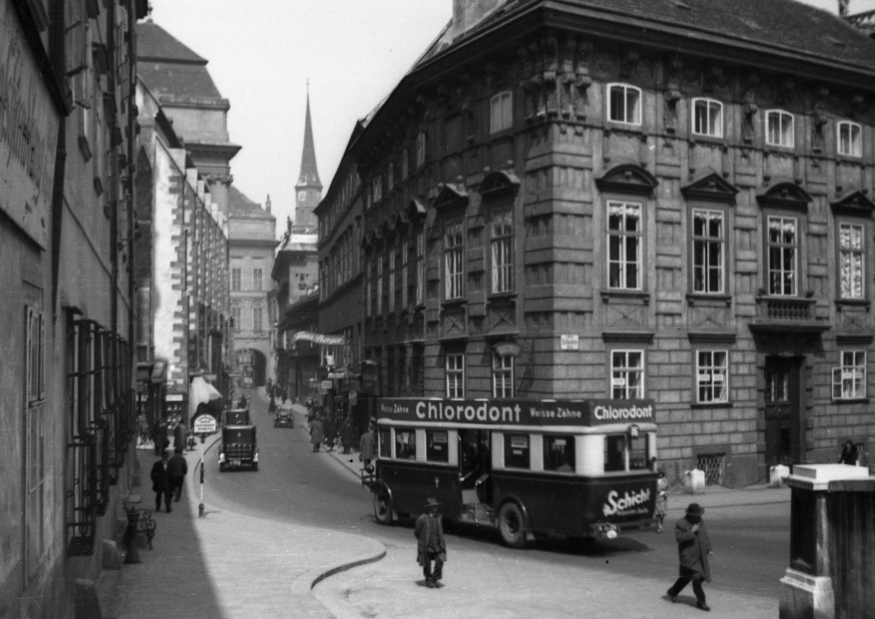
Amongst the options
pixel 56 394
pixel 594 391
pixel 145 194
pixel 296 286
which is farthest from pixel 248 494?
pixel 296 286

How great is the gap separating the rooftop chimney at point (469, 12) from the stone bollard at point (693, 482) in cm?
1608

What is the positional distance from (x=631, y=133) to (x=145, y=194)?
1423 inches

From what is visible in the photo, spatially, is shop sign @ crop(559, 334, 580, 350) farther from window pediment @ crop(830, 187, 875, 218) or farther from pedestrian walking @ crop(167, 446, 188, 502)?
window pediment @ crop(830, 187, 875, 218)

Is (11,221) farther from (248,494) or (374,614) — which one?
(248,494)

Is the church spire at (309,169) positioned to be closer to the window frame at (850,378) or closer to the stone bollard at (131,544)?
the window frame at (850,378)

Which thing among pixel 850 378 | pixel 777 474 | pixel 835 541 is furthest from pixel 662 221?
pixel 835 541

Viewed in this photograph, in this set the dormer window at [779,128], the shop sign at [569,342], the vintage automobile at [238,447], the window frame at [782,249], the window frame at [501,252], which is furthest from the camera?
the vintage automobile at [238,447]

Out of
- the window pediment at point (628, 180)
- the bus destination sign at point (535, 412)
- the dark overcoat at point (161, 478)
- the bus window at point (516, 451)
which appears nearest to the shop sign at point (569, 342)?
the window pediment at point (628, 180)

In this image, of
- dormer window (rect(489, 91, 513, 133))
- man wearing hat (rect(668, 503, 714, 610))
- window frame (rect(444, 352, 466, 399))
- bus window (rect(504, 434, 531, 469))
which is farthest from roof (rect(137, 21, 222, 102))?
man wearing hat (rect(668, 503, 714, 610))

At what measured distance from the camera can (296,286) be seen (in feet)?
368

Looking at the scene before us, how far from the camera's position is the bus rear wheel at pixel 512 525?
816 inches

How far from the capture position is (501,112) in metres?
30.5

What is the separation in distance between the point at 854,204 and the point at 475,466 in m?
17.5

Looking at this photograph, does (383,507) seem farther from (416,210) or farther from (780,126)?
(780,126)
